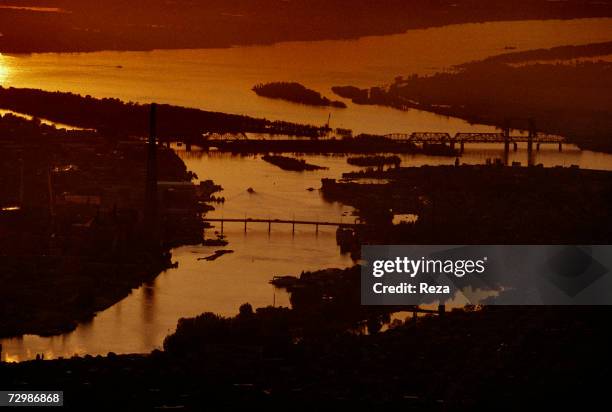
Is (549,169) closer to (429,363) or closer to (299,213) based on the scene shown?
(299,213)

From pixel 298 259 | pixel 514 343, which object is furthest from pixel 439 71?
pixel 514 343

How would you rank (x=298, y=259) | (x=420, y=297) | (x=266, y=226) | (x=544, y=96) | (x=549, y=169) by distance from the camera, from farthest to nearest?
(x=544, y=96), (x=549, y=169), (x=266, y=226), (x=298, y=259), (x=420, y=297)

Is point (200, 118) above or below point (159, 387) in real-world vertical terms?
above

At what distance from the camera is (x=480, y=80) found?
1480 inches

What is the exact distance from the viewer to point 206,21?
44.5 m

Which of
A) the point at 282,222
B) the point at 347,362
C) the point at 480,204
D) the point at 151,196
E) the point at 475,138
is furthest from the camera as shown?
the point at 475,138

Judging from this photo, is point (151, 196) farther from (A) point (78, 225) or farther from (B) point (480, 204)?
(B) point (480, 204)

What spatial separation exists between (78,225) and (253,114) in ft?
43.3

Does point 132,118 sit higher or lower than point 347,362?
higher

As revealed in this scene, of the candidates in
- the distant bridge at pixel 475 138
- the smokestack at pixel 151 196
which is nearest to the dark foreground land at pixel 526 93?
the distant bridge at pixel 475 138

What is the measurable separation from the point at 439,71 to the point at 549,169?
521 inches
